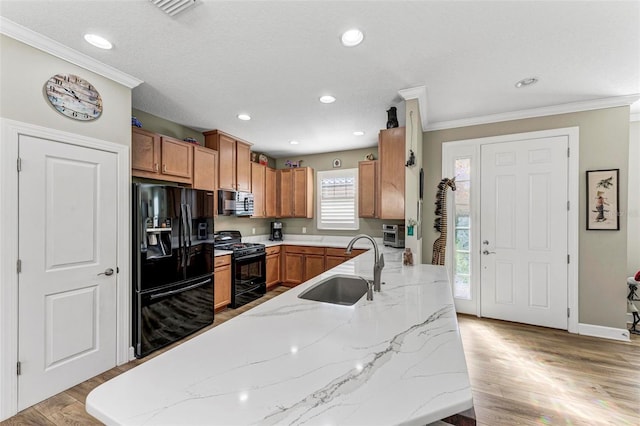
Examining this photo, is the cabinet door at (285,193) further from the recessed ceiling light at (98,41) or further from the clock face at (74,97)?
the recessed ceiling light at (98,41)

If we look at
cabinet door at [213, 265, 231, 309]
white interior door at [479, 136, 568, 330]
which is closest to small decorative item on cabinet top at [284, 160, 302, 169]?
cabinet door at [213, 265, 231, 309]

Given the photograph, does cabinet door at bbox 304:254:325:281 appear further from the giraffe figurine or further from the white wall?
the white wall

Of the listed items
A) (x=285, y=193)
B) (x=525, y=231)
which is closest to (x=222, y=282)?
(x=285, y=193)

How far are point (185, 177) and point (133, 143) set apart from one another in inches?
27.6

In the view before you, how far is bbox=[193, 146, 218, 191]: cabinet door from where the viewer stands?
3.47 m

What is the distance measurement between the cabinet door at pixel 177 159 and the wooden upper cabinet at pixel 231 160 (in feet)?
1.74

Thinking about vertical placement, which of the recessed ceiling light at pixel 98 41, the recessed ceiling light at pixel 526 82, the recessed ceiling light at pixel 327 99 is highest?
the recessed ceiling light at pixel 526 82

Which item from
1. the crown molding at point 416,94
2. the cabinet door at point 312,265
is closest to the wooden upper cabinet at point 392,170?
the crown molding at point 416,94

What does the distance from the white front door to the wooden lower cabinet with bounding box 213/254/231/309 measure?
1.24m

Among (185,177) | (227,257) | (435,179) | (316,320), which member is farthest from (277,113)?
(316,320)

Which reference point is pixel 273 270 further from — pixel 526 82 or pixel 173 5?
pixel 526 82

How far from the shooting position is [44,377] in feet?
6.33

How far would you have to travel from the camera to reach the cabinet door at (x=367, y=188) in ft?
14.4

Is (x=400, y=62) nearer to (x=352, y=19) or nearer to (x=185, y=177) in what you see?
(x=352, y=19)
